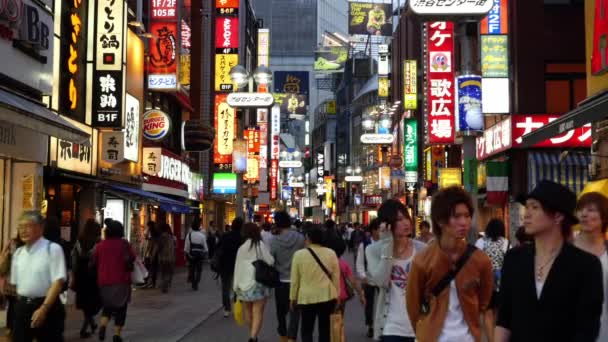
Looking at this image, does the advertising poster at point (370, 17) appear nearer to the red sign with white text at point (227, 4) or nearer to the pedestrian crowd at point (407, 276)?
the red sign with white text at point (227, 4)

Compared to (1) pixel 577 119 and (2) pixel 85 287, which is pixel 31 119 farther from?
(1) pixel 577 119

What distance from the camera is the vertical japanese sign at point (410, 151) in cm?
4578

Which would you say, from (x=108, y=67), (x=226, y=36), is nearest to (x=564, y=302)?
(x=108, y=67)

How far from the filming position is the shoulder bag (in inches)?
185

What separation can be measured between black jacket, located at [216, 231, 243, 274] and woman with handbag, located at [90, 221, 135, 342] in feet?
12.1

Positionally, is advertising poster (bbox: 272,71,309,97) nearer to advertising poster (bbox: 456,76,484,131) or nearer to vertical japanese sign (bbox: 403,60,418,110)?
vertical japanese sign (bbox: 403,60,418,110)

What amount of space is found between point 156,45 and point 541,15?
1325 cm

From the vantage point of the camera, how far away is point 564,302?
4055 millimetres

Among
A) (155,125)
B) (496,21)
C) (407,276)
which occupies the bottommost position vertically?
(407,276)

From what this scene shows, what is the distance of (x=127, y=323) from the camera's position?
14.4 metres

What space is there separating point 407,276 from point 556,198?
2070mm

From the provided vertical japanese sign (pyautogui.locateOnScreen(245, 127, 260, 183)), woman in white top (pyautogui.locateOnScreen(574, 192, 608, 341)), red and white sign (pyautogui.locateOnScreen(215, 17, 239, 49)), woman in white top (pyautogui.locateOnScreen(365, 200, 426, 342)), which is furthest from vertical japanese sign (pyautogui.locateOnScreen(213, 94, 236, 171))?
woman in white top (pyautogui.locateOnScreen(574, 192, 608, 341))

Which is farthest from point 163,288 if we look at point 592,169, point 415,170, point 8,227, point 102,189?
point 415,170

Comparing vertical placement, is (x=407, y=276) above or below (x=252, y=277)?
above
